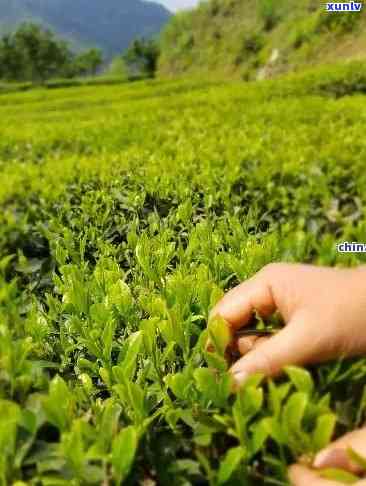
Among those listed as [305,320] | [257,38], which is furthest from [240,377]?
[257,38]

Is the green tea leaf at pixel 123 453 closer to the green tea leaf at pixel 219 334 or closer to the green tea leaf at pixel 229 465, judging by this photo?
the green tea leaf at pixel 229 465

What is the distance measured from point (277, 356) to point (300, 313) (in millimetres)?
138

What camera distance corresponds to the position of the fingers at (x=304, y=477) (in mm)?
1011

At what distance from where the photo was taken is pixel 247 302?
1.42 m

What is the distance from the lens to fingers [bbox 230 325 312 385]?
1.21 m

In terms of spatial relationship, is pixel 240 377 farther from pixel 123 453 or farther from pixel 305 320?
pixel 123 453

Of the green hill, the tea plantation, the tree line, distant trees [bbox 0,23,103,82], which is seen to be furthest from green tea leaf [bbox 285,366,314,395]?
distant trees [bbox 0,23,103,82]

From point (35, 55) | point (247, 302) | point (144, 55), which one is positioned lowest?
point (247, 302)

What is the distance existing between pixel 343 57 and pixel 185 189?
2774 centimetres

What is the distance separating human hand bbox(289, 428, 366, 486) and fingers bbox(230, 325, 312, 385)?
21 centimetres

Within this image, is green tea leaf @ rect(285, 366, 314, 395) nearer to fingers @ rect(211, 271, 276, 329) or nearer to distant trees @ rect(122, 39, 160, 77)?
fingers @ rect(211, 271, 276, 329)

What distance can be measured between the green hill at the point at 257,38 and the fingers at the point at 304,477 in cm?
2649

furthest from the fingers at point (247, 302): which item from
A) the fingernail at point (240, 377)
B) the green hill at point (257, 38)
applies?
the green hill at point (257, 38)

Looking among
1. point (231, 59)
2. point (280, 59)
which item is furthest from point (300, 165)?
point (231, 59)
